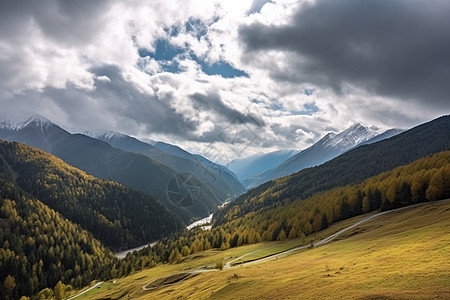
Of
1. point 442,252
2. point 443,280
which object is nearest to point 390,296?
point 443,280

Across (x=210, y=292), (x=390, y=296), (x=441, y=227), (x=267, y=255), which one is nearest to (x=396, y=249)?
(x=441, y=227)

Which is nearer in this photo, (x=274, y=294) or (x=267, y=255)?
(x=274, y=294)

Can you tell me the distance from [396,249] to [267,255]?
2120 inches

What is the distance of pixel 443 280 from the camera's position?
89.3ft

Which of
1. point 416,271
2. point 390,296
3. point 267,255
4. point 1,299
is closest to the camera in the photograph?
point 390,296

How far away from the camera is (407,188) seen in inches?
4560

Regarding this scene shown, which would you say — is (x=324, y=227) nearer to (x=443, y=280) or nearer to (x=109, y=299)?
(x=109, y=299)

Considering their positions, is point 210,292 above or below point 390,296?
below

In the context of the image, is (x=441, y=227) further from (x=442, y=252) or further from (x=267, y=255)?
(x=267, y=255)

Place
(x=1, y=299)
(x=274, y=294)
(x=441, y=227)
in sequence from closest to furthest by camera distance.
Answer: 1. (x=274, y=294)
2. (x=441, y=227)
3. (x=1, y=299)

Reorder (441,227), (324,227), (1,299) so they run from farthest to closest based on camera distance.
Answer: (1,299)
(324,227)
(441,227)

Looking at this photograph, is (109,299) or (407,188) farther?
(407,188)

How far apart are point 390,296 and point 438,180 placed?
103375 mm

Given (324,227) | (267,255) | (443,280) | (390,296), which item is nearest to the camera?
(390,296)
